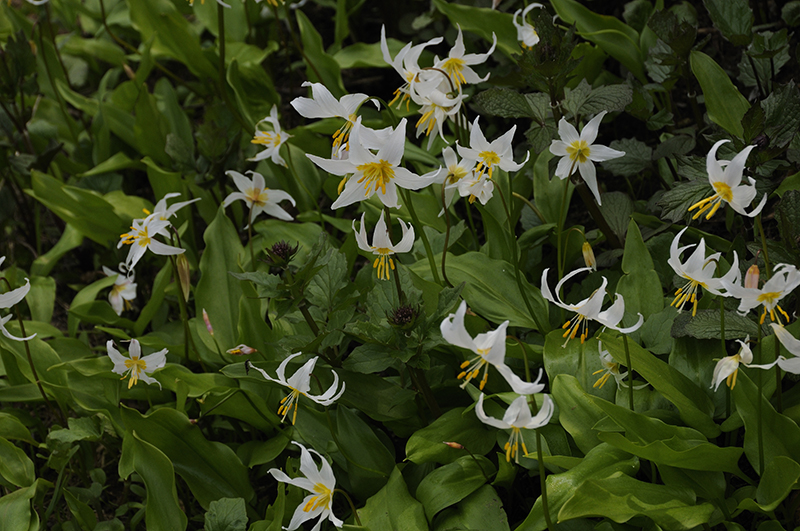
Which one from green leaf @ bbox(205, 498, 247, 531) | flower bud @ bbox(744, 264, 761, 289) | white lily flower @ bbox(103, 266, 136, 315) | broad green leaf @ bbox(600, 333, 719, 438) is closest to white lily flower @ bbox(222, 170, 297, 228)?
white lily flower @ bbox(103, 266, 136, 315)

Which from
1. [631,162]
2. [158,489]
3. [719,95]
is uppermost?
[719,95]

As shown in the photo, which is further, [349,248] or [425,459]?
[349,248]

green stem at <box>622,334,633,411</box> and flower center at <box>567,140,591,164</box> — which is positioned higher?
flower center at <box>567,140,591,164</box>

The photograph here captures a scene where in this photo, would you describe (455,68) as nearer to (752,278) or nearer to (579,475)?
(752,278)

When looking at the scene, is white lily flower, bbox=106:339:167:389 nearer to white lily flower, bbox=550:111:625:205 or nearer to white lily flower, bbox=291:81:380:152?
white lily flower, bbox=291:81:380:152

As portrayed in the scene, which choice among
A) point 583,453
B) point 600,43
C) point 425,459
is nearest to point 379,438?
point 425,459

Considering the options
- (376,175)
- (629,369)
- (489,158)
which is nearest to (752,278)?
(629,369)

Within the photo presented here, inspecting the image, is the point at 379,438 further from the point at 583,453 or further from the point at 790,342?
the point at 790,342
